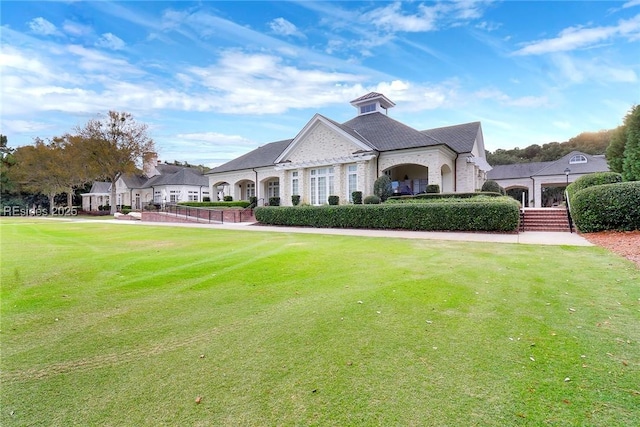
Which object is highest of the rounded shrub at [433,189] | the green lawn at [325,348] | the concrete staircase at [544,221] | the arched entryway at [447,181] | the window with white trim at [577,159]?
the window with white trim at [577,159]

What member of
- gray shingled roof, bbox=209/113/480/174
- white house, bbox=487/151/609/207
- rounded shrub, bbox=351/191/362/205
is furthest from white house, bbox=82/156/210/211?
white house, bbox=487/151/609/207

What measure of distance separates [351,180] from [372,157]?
2.23 m

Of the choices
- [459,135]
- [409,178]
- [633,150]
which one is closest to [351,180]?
[409,178]

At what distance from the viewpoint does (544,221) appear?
47.0ft

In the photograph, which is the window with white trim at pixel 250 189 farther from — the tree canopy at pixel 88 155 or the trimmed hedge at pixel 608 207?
the trimmed hedge at pixel 608 207

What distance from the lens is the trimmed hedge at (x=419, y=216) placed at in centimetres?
1281

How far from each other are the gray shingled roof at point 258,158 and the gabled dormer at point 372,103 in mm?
8510

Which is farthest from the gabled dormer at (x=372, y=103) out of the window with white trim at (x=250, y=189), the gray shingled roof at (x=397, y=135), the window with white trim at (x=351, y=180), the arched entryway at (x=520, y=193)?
the arched entryway at (x=520, y=193)

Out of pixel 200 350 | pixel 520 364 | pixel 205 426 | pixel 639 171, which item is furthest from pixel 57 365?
pixel 639 171

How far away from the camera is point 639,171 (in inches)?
635

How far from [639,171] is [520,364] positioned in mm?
19924

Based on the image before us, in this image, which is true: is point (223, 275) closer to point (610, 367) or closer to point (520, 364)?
point (520, 364)

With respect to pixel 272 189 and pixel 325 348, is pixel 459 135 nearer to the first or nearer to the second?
pixel 272 189

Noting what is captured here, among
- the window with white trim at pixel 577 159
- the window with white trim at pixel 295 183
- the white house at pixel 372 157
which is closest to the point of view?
the white house at pixel 372 157
